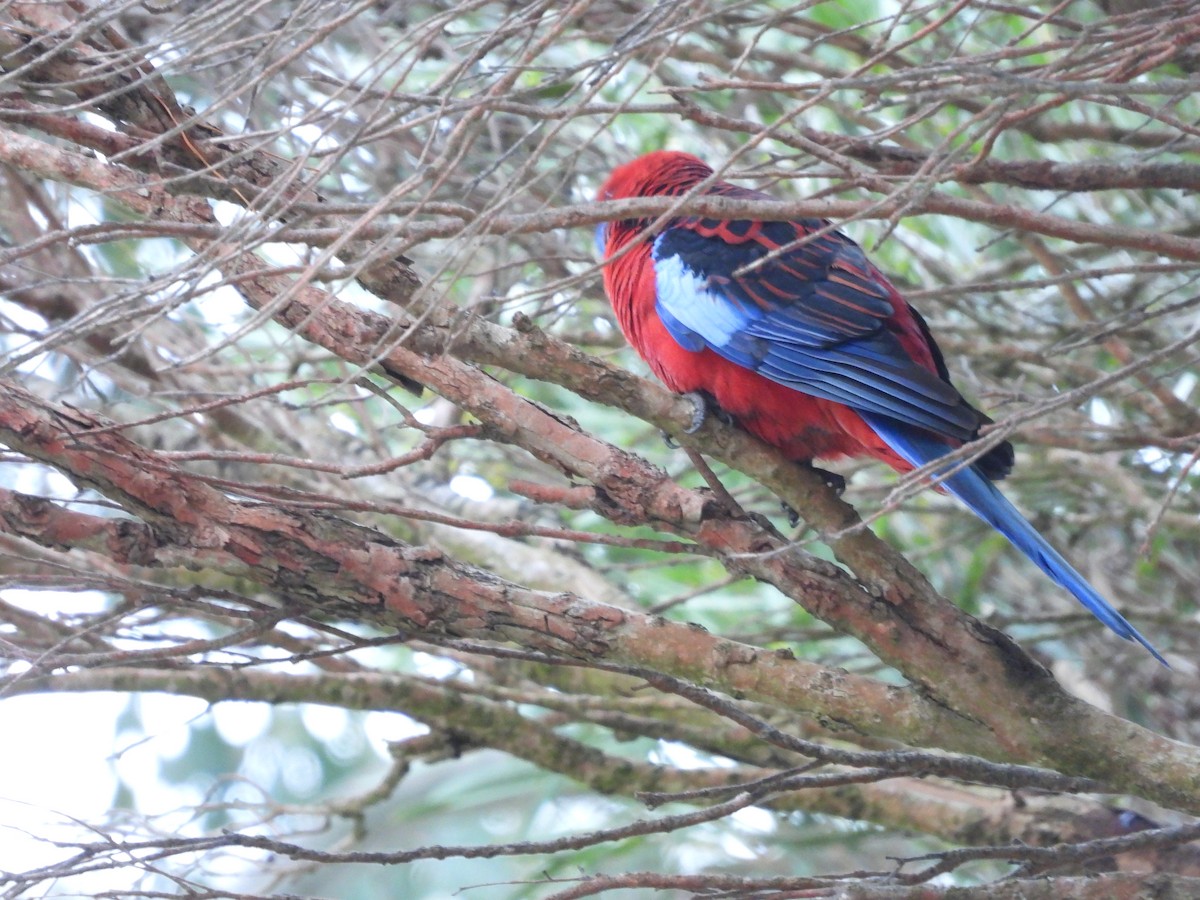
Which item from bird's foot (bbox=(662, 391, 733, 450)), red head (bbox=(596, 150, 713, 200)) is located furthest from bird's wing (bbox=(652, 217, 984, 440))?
red head (bbox=(596, 150, 713, 200))

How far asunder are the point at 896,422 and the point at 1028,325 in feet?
5.74

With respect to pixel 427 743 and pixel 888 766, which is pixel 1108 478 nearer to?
pixel 888 766

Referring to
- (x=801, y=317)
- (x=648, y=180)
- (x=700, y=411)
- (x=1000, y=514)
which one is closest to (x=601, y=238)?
(x=648, y=180)

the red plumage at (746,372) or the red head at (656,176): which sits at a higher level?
the red head at (656,176)

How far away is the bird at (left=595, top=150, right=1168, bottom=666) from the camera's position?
100 inches

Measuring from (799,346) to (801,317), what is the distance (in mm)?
90

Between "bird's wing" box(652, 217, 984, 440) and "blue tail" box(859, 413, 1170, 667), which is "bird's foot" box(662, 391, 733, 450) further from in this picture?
"blue tail" box(859, 413, 1170, 667)

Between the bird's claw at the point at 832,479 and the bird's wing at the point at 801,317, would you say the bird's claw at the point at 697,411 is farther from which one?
the bird's claw at the point at 832,479

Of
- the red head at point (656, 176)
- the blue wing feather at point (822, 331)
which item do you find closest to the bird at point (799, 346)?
the blue wing feather at point (822, 331)

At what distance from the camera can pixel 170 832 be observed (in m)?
2.74

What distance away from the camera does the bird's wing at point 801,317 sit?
2.56 m

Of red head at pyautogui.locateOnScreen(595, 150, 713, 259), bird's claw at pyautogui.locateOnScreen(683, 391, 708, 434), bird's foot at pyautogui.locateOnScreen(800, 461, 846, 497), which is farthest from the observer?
red head at pyautogui.locateOnScreen(595, 150, 713, 259)

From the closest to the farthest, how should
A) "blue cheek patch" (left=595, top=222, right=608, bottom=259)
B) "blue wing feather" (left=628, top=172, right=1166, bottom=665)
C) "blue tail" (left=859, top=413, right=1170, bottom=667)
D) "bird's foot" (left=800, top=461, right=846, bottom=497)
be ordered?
1. "blue tail" (left=859, top=413, right=1170, bottom=667)
2. "blue wing feather" (left=628, top=172, right=1166, bottom=665)
3. "bird's foot" (left=800, top=461, right=846, bottom=497)
4. "blue cheek patch" (left=595, top=222, right=608, bottom=259)

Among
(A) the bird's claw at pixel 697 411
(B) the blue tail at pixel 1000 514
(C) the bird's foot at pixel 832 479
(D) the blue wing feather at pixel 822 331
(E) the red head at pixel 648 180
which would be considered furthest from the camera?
(E) the red head at pixel 648 180
